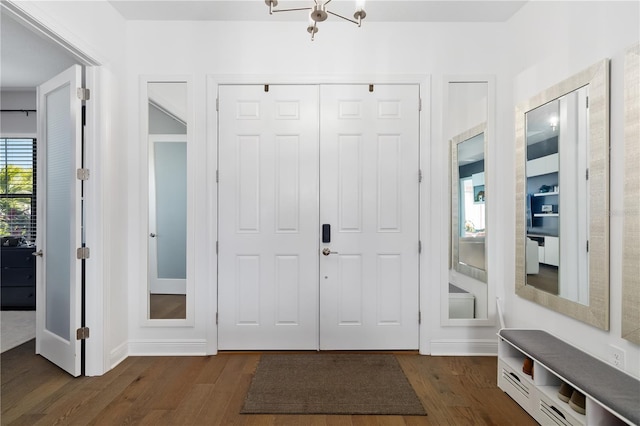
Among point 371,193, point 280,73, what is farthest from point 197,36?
point 371,193

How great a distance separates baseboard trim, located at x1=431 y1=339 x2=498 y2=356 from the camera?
2949 mm

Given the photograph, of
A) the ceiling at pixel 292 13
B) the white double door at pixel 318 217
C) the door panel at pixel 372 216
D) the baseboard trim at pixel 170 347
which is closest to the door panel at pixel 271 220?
the white double door at pixel 318 217

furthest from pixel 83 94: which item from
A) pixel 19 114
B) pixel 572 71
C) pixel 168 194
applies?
pixel 572 71

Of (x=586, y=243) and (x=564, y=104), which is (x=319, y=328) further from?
(x=564, y=104)

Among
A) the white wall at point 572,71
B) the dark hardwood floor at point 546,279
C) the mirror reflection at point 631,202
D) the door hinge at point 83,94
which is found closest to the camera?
the mirror reflection at point 631,202

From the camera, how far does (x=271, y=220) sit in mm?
2980

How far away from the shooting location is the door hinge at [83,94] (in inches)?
101

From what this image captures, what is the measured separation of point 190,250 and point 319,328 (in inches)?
52.1

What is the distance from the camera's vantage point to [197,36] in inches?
116

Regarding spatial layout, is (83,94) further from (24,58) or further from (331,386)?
(331,386)

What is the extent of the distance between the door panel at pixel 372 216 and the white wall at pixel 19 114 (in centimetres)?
442

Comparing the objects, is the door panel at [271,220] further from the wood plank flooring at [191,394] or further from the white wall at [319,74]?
the wood plank flooring at [191,394]

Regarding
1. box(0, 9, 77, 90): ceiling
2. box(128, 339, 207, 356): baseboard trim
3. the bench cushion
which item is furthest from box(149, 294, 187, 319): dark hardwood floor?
the bench cushion

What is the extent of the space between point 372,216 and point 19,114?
5157 millimetres
